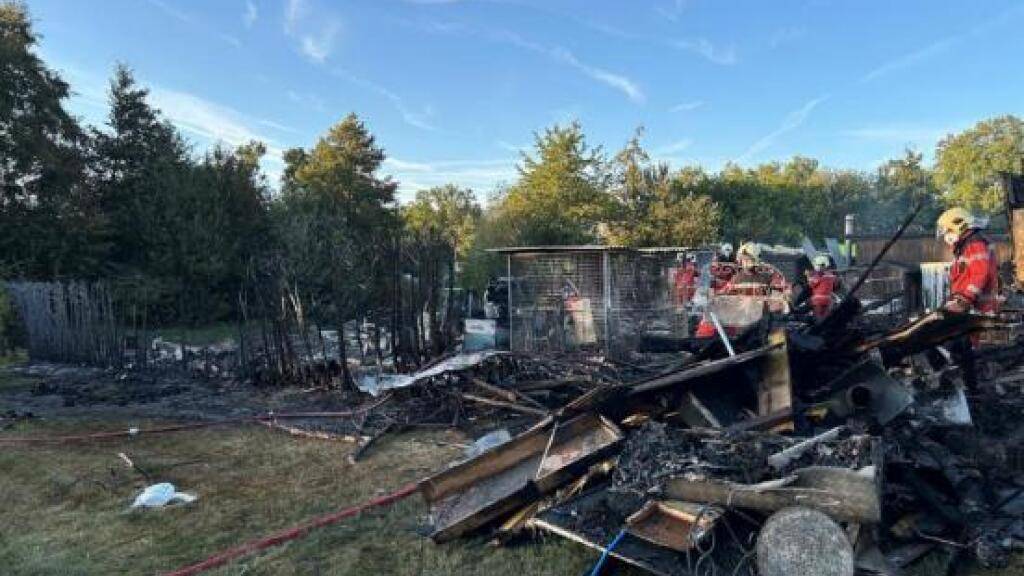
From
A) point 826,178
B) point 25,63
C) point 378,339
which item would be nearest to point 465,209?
point 826,178

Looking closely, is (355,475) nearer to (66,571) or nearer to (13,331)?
(66,571)

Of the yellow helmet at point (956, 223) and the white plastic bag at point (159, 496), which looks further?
the yellow helmet at point (956, 223)

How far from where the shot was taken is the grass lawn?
4.56 metres

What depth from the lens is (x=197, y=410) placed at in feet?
33.9

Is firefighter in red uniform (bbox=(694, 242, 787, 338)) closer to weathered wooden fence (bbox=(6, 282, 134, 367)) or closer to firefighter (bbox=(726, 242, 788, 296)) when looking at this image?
firefighter (bbox=(726, 242, 788, 296))

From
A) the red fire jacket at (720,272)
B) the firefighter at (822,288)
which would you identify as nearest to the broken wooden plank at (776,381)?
the firefighter at (822,288)

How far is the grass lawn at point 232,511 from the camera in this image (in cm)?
456

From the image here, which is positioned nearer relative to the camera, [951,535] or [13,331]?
[951,535]

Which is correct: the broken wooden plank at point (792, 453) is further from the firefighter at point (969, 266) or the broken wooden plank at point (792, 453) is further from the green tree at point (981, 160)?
the green tree at point (981, 160)

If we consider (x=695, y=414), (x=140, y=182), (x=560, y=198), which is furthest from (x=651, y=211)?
(x=695, y=414)

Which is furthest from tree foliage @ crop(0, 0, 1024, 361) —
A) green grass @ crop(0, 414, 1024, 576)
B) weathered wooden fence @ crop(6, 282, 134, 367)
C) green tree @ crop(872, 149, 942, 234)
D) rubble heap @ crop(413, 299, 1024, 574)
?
green tree @ crop(872, 149, 942, 234)

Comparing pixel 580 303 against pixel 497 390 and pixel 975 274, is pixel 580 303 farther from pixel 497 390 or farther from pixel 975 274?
pixel 975 274

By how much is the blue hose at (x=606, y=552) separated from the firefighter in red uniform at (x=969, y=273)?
3.77 m

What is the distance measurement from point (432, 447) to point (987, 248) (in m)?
5.78
